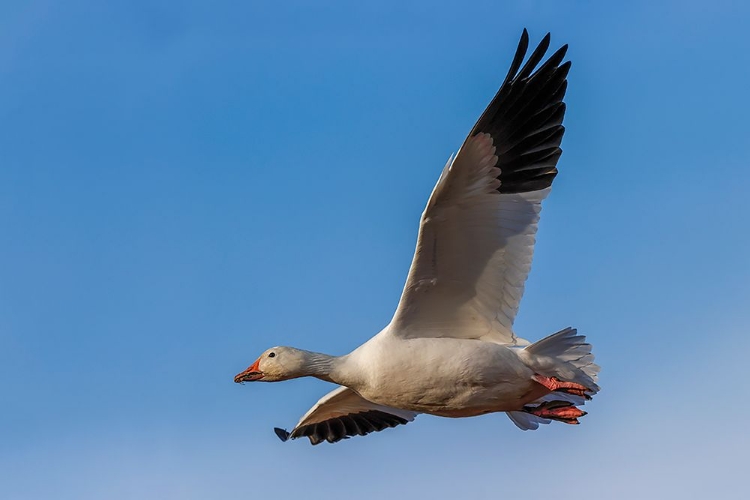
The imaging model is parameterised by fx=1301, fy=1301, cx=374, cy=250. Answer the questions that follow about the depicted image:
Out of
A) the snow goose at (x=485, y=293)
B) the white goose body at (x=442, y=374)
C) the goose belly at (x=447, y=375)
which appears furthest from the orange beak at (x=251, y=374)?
the goose belly at (x=447, y=375)

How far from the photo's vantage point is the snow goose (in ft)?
44.2

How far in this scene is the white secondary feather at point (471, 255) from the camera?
43.7 ft

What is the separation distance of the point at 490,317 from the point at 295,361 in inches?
87.9

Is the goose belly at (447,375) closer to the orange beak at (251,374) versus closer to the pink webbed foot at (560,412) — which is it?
the pink webbed foot at (560,412)

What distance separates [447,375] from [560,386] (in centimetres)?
120

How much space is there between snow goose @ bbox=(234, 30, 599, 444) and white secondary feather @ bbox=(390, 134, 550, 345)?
0.01m

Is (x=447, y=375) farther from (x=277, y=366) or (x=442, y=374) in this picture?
(x=277, y=366)

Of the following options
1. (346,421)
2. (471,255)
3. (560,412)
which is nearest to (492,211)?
(471,255)

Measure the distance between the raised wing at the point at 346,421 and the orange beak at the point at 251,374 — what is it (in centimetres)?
185

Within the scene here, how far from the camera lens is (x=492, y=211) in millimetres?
13602

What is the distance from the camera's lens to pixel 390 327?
46.3ft

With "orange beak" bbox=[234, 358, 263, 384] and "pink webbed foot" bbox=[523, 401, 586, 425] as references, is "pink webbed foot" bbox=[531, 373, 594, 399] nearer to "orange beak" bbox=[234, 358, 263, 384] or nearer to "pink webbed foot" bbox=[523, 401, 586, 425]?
"pink webbed foot" bbox=[523, 401, 586, 425]

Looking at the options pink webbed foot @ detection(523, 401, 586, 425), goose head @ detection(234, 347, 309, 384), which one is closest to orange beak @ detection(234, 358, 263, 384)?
goose head @ detection(234, 347, 309, 384)

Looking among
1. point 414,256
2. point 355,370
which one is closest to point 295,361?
point 355,370
